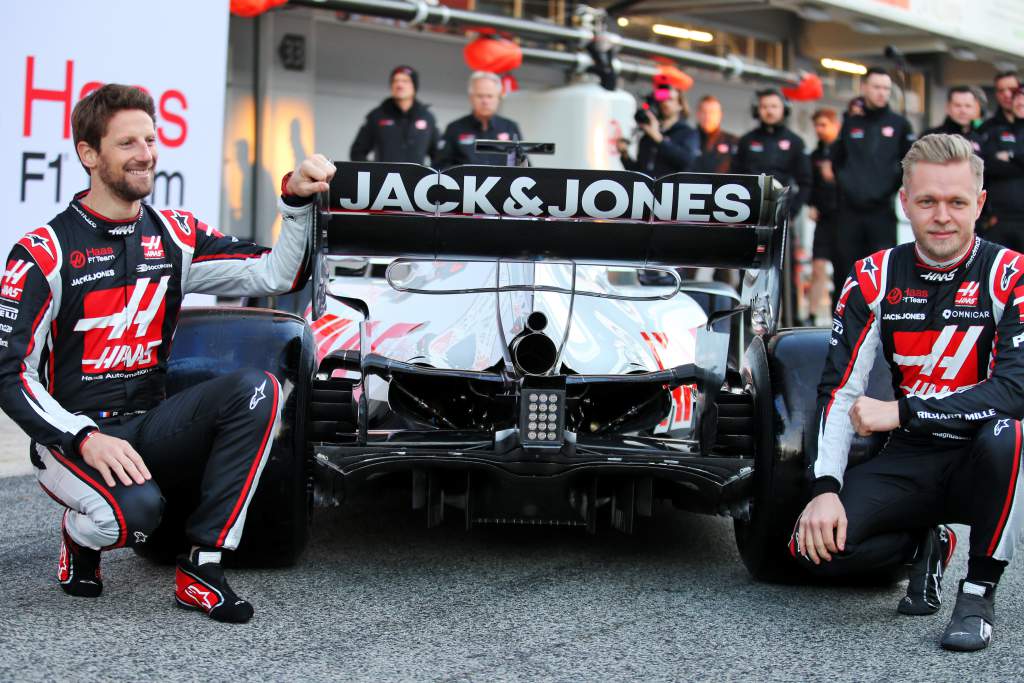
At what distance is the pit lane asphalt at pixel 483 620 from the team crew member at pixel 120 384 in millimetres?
194

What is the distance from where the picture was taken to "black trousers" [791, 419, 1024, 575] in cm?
328

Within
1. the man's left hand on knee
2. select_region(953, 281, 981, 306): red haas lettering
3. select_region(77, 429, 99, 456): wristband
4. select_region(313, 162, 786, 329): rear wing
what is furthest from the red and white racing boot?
select_region(953, 281, 981, 306): red haas lettering

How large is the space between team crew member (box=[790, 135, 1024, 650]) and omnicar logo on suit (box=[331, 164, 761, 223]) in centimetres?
48

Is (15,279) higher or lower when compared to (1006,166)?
lower

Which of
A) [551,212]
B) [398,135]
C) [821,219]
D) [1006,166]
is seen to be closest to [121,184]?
[551,212]

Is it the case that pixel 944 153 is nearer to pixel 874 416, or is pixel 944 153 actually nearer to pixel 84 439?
pixel 874 416

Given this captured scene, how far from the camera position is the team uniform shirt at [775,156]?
9602mm

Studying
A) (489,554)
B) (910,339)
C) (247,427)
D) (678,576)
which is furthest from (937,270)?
(247,427)

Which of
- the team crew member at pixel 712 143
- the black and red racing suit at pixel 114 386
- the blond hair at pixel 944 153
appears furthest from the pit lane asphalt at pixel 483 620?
the team crew member at pixel 712 143

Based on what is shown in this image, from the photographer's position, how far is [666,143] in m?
9.77

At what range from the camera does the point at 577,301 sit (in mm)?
4211

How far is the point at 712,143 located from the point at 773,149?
1044 millimetres

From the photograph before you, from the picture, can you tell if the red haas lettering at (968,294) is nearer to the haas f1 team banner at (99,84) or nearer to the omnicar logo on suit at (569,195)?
the omnicar logo on suit at (569,195)

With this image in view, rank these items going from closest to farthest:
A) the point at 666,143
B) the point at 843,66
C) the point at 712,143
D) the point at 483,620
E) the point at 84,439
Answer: the point at 84,439, the point at 483,620, the point at 666,143, the point at 712,143, the point at 843,66
